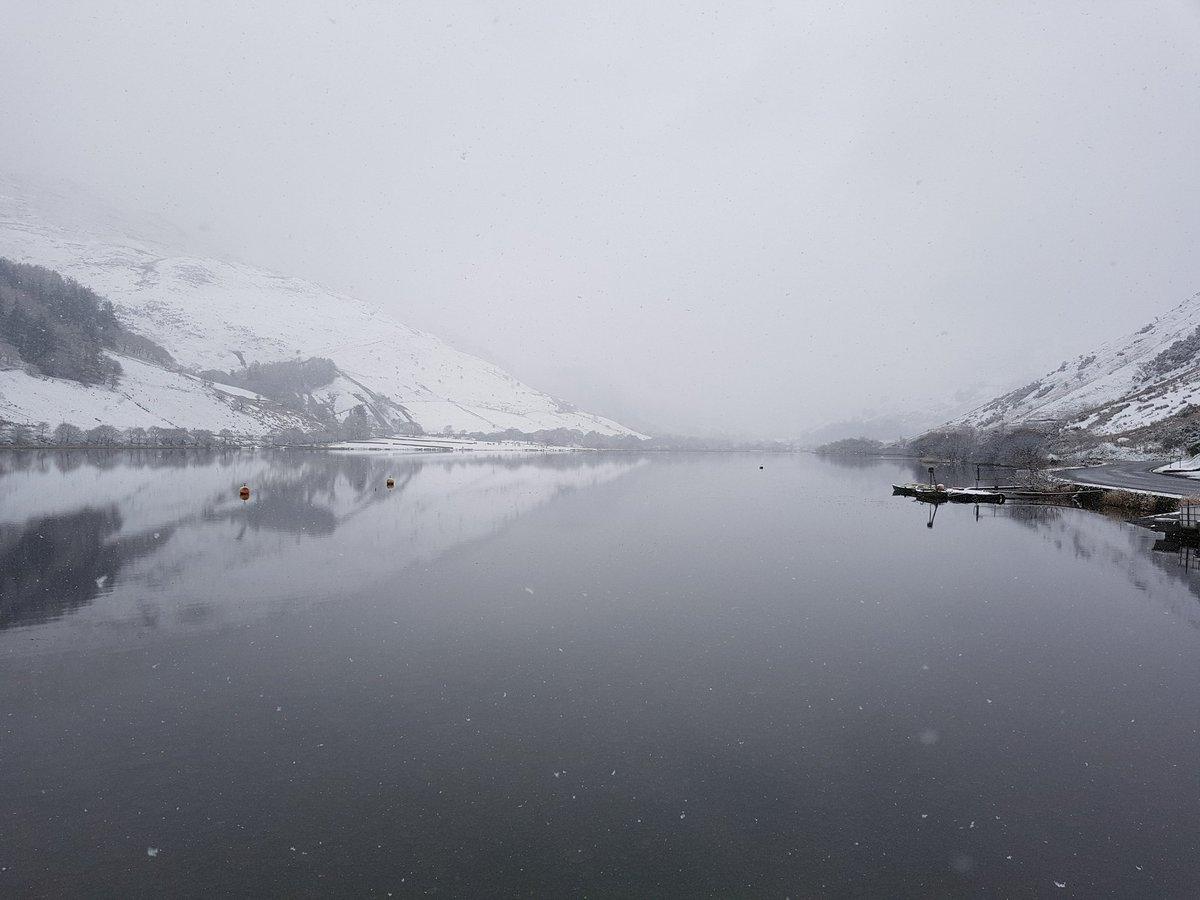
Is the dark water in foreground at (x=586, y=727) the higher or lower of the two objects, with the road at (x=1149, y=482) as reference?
lower

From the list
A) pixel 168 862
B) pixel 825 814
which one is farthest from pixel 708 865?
pixel 168 862

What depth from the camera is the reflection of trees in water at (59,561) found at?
67.7ft

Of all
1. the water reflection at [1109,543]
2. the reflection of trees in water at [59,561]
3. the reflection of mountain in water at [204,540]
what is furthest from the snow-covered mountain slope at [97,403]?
the water reflection at [1109,543]

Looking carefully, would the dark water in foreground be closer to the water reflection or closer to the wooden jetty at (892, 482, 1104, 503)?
the water reflection

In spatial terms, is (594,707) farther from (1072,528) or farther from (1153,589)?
(1072,528)

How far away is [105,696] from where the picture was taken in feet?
46.2

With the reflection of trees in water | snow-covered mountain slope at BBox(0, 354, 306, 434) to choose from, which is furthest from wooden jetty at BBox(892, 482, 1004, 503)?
snow-covered mountain slope at BBox(0, 354, 306, 434)

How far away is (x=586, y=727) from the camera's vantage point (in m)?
13.2

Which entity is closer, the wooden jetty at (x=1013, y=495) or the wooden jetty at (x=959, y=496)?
the wooden jetty at (x=1013, y=495)

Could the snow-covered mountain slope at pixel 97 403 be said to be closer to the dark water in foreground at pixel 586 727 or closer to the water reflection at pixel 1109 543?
the dark water in foreground at pixel 586 727

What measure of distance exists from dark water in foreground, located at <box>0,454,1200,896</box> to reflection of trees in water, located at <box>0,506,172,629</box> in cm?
26

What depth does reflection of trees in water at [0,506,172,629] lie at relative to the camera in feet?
67.7

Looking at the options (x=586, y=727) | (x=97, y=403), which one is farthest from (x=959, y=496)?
(x=97, y=403)

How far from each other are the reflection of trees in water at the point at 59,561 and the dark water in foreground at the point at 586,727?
0.26 meters
